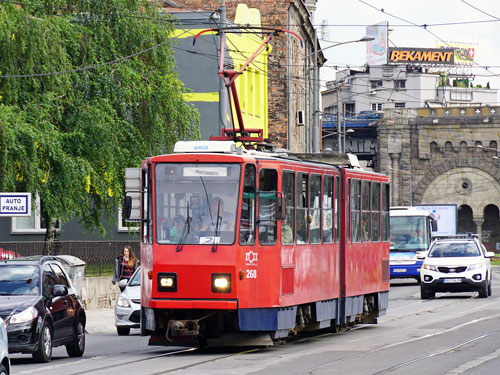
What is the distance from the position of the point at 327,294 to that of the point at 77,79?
12.5 m

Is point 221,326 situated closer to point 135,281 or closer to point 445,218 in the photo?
point 135,281

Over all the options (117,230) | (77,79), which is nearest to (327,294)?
(77,79)

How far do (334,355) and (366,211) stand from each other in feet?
19.7

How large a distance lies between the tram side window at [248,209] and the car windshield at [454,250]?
63.1 ft

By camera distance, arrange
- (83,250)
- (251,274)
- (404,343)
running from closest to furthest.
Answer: (251,274)
(404,343)
(83,250)

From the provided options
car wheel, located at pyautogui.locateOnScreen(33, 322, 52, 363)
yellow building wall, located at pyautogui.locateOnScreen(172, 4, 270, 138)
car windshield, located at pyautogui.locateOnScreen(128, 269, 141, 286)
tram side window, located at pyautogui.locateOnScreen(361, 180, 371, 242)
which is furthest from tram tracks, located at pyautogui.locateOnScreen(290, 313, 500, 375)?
yellow building wall, located at pyautogui.locateOnScreen(172, 4, 270, 138)

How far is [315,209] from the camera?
62.4 ft

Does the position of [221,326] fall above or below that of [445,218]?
below

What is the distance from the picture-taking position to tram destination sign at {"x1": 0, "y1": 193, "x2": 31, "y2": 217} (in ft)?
73.6

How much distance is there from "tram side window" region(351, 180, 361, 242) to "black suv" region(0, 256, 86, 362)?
5.26 metres

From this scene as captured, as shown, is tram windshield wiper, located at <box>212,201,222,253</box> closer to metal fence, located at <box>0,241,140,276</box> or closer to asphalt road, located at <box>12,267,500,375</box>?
asphalt road, located at <box>12,267,500,375</box>

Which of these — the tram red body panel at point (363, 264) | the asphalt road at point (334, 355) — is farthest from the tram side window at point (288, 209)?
the tram red body panel at point (363, 264)

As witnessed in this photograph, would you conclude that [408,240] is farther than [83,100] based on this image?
Yes

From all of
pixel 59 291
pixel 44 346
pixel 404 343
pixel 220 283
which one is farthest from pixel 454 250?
pixel 44 346
